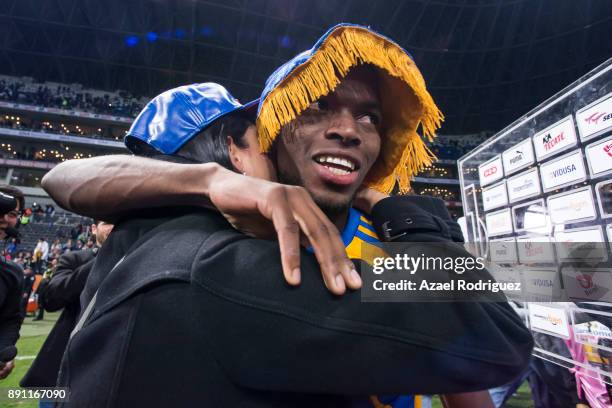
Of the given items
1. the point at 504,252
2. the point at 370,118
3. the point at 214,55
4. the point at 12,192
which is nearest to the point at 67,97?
the point at 214,55

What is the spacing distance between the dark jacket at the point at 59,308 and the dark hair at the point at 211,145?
5.20ft

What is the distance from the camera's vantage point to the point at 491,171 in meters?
3.76

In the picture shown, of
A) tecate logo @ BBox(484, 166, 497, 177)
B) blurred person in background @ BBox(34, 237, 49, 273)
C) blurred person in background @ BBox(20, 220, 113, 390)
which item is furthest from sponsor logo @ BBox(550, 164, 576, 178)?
blurred person in background @ BBox(34, 237, 49, 273)

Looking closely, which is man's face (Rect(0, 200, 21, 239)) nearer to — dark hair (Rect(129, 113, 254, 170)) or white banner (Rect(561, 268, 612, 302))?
dark hair (Rect(129, 113, 254, 170))

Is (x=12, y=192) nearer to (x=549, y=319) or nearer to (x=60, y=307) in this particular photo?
(x=60, y=307)

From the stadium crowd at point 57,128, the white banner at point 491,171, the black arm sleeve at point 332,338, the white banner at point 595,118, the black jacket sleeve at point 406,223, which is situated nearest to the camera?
the black arm sleeve at point 332,338

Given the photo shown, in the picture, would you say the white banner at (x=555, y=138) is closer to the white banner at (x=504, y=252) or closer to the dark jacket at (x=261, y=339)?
the white banner at (x=504, y=252)

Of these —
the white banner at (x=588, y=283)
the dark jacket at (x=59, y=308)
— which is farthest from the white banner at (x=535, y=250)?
the dark jacket at (x=59, y=308)

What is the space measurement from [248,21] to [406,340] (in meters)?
23.8

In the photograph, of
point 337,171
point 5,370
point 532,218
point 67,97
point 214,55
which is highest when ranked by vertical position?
point 214,55

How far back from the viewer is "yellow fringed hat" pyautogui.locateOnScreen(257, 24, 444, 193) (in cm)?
116

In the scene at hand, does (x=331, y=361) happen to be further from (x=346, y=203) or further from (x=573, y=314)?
(x=573, y=314)

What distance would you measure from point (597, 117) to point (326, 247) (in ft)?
8.57

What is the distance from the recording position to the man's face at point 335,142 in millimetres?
1177
